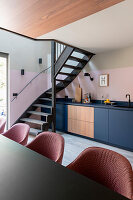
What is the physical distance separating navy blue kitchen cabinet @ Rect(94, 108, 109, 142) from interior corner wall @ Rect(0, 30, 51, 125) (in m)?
2.35

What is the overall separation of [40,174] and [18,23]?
1809 mm

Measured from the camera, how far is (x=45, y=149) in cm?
165

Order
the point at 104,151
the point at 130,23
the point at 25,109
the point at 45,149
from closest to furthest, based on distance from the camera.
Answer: the point at 104,151, the point at 45,149, the point at 130,23, the point at 25,109

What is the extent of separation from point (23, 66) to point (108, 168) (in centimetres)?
432

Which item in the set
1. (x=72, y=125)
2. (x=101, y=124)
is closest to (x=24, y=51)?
(x=72, y=125)

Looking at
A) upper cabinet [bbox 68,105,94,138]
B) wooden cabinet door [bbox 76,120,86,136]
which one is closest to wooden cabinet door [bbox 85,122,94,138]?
upper cabinet [bbox 68,105,94,138]

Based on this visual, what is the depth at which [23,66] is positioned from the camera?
4820 millimetres

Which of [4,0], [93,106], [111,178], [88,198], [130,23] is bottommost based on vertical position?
[111,178]

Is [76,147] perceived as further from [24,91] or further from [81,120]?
[24,91]

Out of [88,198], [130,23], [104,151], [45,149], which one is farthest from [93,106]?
[88,198]

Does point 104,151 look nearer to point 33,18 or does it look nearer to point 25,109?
point 33,18

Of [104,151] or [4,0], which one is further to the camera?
[4,0]

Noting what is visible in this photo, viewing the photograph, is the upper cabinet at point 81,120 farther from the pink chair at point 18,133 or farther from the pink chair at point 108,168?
the pink chair at point 108,168

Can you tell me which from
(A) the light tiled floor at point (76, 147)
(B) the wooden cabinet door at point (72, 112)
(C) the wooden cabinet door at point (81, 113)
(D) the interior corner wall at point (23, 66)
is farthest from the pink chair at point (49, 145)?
(D) the interior corner wall at point (23, 66)
